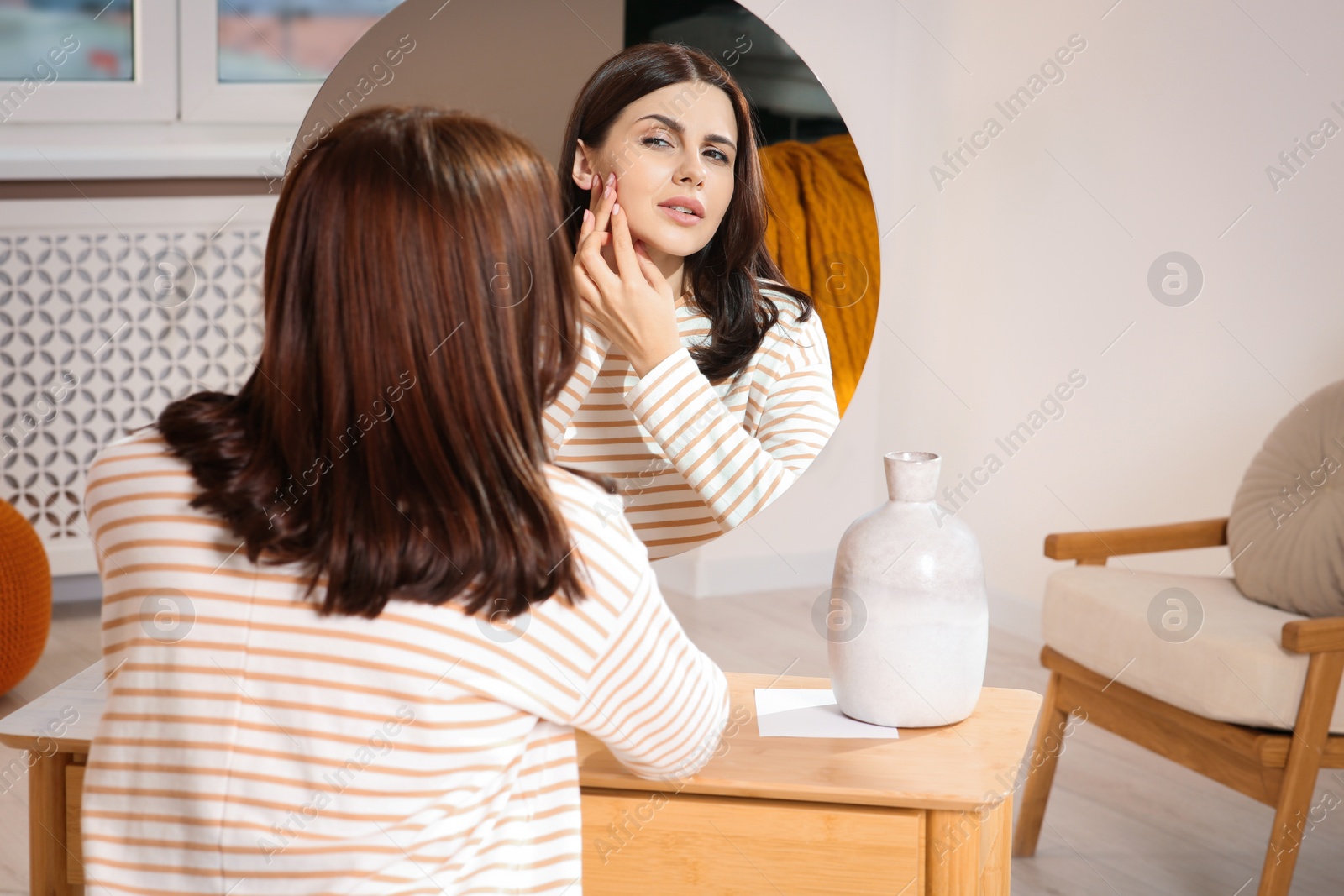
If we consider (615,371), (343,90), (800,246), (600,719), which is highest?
(343,90)

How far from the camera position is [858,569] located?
1090mm

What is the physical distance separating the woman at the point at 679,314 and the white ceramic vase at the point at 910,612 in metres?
0.19

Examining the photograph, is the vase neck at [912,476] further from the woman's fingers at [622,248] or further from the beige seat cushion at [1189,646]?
the beige seat cushion at [1189,646]

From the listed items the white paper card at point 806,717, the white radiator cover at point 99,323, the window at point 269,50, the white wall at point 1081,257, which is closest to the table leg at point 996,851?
the white paper card at point 806,717

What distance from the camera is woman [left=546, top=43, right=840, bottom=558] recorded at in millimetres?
1178

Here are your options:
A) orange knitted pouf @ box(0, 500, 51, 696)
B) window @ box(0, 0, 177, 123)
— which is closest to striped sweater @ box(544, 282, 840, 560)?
orange knitted pouf @ box(0, 500, 51, 696)

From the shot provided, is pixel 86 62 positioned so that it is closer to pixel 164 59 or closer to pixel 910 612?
pixel 164 59

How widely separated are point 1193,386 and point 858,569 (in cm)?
171

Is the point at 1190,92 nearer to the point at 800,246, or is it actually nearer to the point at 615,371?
the point at 800,246

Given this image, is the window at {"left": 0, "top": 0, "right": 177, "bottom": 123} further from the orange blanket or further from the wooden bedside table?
the wooden bedside table

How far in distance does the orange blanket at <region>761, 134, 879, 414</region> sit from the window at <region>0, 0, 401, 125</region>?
180 cm

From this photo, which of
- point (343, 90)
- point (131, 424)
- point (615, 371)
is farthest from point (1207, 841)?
point (131, 424)

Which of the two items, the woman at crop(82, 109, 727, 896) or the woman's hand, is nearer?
the woman at crop(82, 109, 727, 896)

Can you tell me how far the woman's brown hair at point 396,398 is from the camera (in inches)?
29.0
